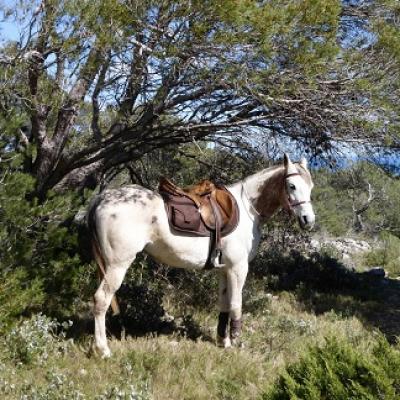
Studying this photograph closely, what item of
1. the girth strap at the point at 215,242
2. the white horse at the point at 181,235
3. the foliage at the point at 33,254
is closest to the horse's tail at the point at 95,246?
the white horse at the point at 181,235

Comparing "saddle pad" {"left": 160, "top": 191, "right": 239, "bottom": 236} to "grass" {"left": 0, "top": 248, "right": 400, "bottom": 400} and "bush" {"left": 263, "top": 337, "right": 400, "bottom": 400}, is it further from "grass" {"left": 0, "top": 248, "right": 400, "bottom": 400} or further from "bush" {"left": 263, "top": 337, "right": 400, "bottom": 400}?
"bush" {"left": 263, "top": 337, "right": 400, "bottom": 400}

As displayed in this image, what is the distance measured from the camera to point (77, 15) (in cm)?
546

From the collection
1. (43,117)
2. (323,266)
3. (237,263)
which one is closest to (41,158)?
(43,117)

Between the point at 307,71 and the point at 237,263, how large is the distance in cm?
211

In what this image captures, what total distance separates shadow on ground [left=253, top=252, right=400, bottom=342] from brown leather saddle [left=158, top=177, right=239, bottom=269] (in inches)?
133

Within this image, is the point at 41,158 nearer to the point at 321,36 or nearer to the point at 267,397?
the point at 321,36

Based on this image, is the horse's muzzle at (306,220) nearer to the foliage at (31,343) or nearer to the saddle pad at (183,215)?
the saddle pad at (183,215)

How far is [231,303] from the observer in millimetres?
6113

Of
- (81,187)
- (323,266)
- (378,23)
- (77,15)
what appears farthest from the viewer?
(323,266)

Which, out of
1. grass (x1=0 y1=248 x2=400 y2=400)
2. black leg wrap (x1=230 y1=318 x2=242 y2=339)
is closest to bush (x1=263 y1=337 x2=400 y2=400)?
grass (x1=0 y1=248 x2=400 y2=400)

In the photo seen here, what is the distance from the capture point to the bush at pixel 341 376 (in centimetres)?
334

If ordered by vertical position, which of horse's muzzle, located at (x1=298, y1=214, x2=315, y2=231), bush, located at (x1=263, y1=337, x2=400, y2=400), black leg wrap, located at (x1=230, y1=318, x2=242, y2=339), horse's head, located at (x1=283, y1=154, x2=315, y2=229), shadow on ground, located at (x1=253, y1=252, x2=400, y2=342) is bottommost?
shadow on ground, located at (x1=253, y1=252, x2=400, y2=342)

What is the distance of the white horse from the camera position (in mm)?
5504

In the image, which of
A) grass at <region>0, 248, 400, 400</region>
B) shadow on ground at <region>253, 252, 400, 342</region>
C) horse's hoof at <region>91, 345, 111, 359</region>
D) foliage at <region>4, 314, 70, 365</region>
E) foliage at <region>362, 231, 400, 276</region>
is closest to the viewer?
grass at <region>0, 248, 400, 400</region>
